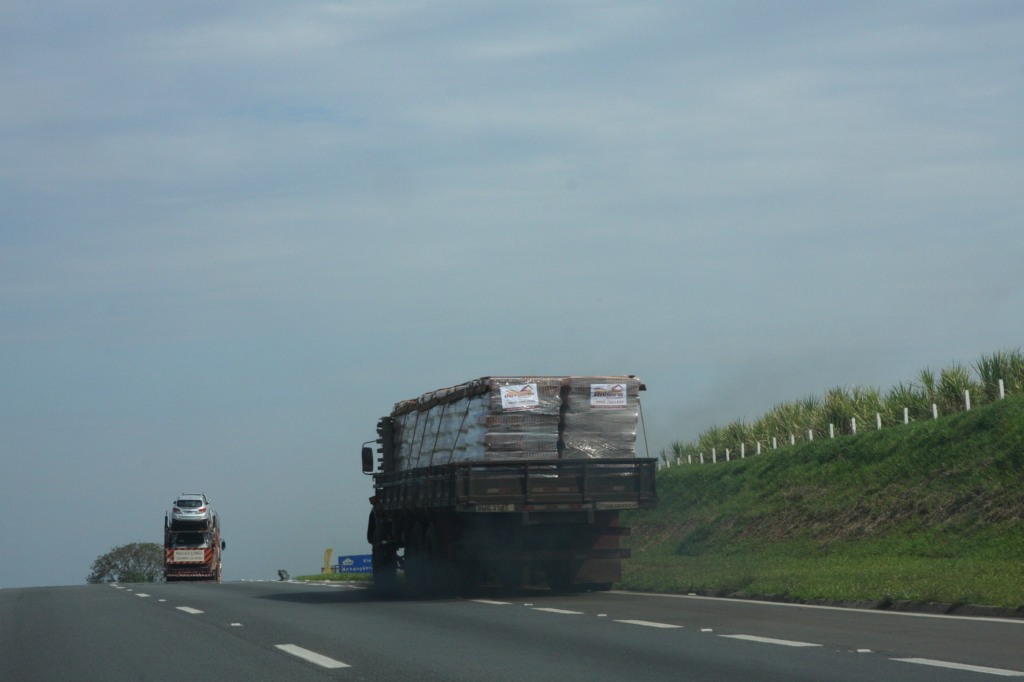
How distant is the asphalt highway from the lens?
10.1 meters

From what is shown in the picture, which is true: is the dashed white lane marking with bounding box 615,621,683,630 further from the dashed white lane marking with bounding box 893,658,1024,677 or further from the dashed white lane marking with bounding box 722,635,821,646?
the dashed white lane marking with bounding box 893,658,1024,677

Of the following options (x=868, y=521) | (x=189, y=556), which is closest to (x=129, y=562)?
(x=189, y=556)

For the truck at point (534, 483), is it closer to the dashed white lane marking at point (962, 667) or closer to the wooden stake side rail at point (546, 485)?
the wooden stake side rail at point (546, 485)

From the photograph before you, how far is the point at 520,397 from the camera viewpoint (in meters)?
20.5

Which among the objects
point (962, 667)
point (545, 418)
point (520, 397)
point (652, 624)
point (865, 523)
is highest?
point (520, 397)

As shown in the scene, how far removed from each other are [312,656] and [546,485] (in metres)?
8.42

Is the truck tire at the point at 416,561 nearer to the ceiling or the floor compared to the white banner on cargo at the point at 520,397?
nearer to the floor

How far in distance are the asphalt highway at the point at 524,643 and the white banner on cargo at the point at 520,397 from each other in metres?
2.94

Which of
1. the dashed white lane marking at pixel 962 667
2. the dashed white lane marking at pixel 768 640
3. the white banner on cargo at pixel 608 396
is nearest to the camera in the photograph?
the dashed white lane marking at pixel 962 667

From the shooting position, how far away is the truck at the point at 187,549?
59.2 m

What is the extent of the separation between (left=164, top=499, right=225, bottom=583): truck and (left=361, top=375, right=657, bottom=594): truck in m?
39.2

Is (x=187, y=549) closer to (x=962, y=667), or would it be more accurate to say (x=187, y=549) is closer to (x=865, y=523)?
(x=865, y=523)

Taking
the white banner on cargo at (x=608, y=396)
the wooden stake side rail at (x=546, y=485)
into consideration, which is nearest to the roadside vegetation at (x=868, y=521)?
the wooden stake side rail at (x=546, y=485)

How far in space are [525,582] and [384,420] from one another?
506cm
